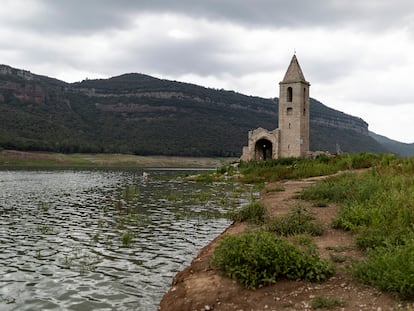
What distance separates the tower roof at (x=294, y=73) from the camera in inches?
2198

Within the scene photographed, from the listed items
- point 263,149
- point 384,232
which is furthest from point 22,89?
point 384,232

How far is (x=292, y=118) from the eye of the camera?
5572 cm

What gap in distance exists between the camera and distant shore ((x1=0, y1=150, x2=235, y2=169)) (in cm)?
9431

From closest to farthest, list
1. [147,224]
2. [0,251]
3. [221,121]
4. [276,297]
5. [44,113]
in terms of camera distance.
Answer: [276,297] < [0,251] < [147,224] < [44,113] < [221,121]

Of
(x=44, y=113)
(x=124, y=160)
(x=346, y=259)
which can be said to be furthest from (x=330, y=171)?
(x=44, y=113)

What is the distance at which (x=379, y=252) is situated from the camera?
739cm

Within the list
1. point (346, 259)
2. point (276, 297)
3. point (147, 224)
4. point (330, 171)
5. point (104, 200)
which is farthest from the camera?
point (330, 171)

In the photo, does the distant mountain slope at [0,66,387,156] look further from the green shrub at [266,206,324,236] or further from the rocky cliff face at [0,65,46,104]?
the green shrub at [266,206,324,236]

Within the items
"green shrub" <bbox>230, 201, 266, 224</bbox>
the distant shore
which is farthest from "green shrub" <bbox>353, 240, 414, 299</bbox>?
the distant shore

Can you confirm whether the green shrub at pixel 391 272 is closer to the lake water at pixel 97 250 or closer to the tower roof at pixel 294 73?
the lake water at pixel 97 250

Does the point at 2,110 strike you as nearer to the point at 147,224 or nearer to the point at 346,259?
the point at 147,224

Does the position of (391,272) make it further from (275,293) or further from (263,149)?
(263,149)

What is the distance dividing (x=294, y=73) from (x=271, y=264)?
171 feet

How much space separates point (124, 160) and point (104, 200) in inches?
3488
